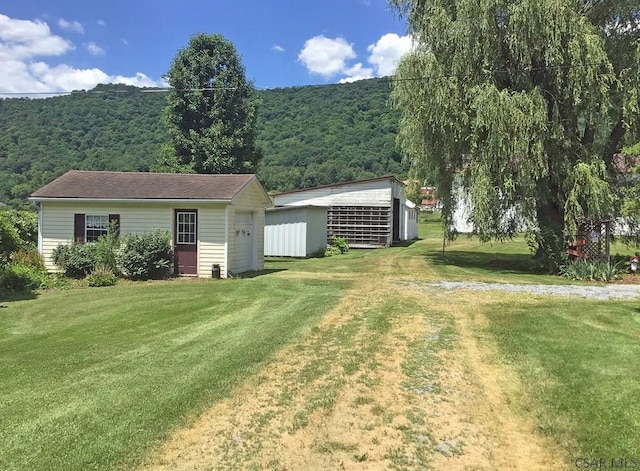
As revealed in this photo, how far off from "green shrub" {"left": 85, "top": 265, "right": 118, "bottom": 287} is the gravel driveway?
816 centimetres

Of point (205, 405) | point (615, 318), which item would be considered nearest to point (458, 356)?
point (205, 405)

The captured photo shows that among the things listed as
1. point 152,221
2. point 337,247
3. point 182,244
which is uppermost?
point 152,221

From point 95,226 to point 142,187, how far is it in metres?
1.87

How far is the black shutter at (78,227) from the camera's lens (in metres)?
15.7

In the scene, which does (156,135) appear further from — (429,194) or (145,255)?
(145,255)

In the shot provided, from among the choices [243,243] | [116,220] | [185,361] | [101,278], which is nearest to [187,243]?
[243,243]

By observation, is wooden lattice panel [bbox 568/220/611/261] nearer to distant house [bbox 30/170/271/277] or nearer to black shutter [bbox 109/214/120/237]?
distant house [bbox 30/170/271/277]

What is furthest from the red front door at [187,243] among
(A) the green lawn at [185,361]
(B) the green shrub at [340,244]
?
(B) the green shrub at [340,244]

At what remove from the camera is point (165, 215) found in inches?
605

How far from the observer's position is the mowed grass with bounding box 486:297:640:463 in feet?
13.8

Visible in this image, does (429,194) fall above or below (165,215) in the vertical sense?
above

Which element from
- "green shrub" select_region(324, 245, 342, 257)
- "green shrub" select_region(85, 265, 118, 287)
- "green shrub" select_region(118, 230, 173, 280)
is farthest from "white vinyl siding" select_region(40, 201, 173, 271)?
"green shrub" select_region(324, 245, 342, 257)

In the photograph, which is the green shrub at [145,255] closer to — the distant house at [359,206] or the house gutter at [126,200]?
the house gutter at [126,200]

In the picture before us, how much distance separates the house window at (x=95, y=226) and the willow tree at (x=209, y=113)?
15259 millimetres
